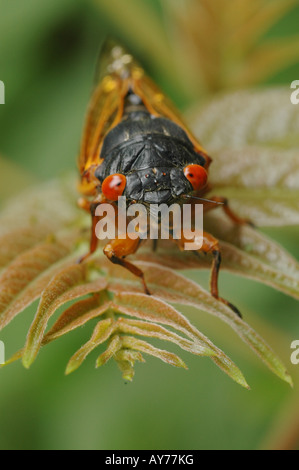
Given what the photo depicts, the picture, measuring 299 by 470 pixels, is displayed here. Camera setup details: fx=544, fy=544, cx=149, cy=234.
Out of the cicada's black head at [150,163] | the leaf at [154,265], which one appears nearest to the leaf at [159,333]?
the leaf at [154,265]

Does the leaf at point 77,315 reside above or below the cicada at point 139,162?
below

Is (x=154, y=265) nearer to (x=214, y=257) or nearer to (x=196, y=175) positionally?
(x=214, y=257)

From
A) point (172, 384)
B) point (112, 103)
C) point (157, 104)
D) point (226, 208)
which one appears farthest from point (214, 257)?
point (172, 384)

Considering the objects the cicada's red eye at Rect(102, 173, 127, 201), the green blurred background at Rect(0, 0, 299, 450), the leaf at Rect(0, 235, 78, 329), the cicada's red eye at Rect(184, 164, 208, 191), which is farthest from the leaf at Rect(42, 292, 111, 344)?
the green blurred background at Rect(0, 0, 299, 450)

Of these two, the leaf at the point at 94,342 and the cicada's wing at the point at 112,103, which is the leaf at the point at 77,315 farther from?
the cicada's wing at the point at 112,103

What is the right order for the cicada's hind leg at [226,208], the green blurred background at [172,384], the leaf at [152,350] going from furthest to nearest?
1. the green blurred background at [172,384]
2. the cicada's hind leg at [226,208]
3. the leaf at [152,350]
